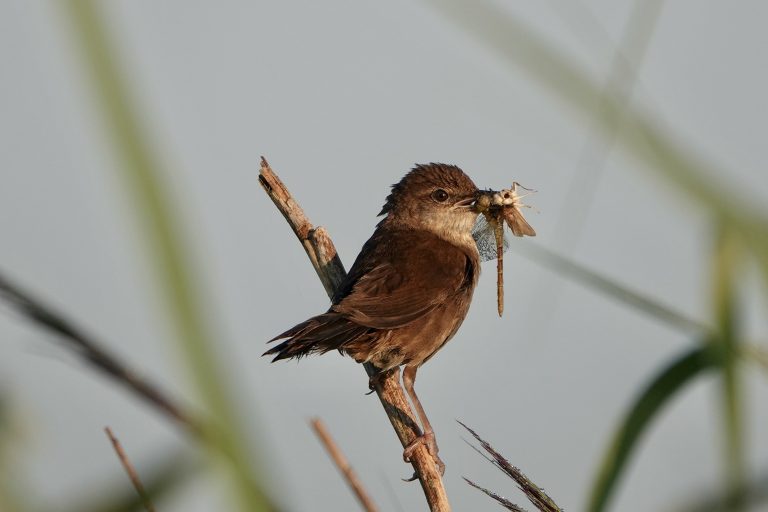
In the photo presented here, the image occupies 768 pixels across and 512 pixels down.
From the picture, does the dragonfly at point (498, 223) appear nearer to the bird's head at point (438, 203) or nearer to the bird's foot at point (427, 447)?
the bird's head at point (438, 203)

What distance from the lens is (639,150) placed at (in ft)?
4.60

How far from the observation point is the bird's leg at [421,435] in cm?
491

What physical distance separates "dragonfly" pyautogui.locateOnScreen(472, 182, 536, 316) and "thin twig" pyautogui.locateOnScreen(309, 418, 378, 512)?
380cm

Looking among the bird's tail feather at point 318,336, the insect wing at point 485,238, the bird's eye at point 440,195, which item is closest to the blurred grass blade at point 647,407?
the bird's tail feather at point 318,336

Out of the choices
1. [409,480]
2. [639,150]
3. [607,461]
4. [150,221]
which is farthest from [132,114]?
[409,480]

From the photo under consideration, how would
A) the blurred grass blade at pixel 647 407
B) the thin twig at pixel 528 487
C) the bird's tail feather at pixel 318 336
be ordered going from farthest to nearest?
the bird's tail feather at pixel 318 336 < the thin twig at pixel 528 487 < the blurred grass blade at pixel 647 407

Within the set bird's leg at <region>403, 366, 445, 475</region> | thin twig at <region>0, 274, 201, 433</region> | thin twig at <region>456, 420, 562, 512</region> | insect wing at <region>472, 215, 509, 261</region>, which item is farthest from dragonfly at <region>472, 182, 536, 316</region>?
thin twig at <region>0, 274, 201, 433</region>

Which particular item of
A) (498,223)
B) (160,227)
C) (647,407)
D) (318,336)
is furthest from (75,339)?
(498,223)

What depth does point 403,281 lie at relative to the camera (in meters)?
6.05

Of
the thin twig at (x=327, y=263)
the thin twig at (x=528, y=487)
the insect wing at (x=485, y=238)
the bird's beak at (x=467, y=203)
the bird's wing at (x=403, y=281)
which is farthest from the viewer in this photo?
Answer: the bird's beak at (x=467, y=203)

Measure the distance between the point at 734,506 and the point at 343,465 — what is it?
2.92 ft

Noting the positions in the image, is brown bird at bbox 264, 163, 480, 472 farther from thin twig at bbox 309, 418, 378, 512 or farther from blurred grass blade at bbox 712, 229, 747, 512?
blurred grass blade at bbox 712, 229, 747, 512

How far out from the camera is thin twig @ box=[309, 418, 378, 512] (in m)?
1.74

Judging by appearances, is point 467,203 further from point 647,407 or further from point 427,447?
point 647,407
